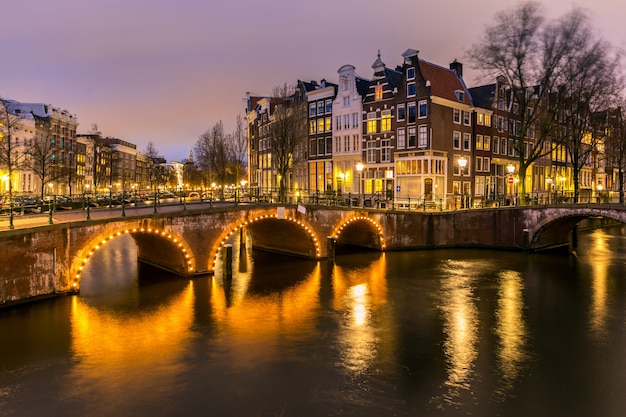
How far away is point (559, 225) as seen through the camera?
121 feet

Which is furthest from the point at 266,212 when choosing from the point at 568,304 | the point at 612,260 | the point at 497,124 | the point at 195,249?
the point at 497,124

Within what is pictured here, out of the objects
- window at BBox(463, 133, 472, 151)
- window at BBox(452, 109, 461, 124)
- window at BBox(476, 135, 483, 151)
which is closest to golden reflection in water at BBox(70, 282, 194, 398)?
window at BBox(452, 109, 461, 124)

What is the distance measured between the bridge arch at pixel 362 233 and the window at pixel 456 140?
53.0ft

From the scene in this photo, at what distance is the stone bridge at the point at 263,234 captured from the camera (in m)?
19.8

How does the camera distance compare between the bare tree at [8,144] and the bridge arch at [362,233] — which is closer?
the bridge arch at [362,233]

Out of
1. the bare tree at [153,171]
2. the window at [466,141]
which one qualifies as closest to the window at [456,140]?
the window at [466,141]

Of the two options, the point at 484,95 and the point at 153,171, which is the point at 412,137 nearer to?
the point at 484,95

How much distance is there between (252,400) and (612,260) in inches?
1193

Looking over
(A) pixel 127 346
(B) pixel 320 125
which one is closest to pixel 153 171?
(B) pixel 320 125

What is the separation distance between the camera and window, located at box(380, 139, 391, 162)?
1937 inches

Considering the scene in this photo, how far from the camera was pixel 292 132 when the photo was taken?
4391 centimetres

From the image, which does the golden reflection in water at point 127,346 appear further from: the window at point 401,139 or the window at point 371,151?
the window at point 371,151

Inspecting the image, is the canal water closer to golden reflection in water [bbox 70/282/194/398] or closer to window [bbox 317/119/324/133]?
golden reflection in water [bbox 70/282/194/398]

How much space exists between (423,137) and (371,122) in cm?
708
